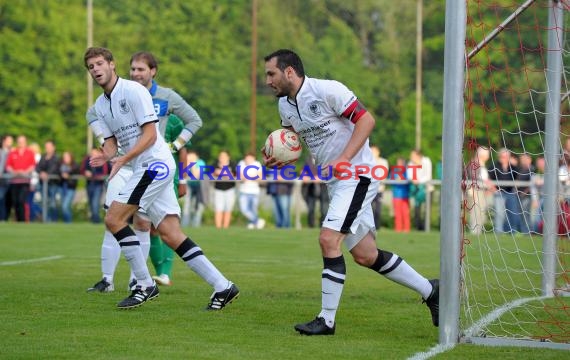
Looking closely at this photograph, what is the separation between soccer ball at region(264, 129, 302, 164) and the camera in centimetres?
813

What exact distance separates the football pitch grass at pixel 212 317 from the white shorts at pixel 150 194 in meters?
0.83

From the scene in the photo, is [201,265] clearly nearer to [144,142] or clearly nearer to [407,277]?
[144,142]

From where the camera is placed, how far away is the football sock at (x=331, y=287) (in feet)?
25.3

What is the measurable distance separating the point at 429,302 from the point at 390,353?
1325 millimetres

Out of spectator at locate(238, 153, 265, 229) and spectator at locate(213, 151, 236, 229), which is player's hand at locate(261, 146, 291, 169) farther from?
spectator at locate(238, 153, 265, 229)

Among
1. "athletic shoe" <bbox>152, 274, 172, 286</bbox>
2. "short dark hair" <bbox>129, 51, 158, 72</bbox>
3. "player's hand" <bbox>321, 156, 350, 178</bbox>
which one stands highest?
"short dark hair" <bbox>129, 51, 158, 72</bbox>

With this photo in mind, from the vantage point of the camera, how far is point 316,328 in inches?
301

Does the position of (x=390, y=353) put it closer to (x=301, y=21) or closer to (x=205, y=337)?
(x=205, y=337)

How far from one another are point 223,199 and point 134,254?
15.4 meters

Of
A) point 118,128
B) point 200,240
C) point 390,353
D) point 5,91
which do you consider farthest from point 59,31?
point 390,353

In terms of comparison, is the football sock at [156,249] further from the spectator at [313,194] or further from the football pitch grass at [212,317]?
the spectator at [313,194]

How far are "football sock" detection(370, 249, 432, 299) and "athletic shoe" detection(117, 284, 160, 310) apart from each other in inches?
81.0

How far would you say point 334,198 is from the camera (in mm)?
7828

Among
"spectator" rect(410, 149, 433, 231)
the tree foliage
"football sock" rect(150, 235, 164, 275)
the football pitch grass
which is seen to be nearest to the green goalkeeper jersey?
"football sock" rect(150, 235, 164, 275)
